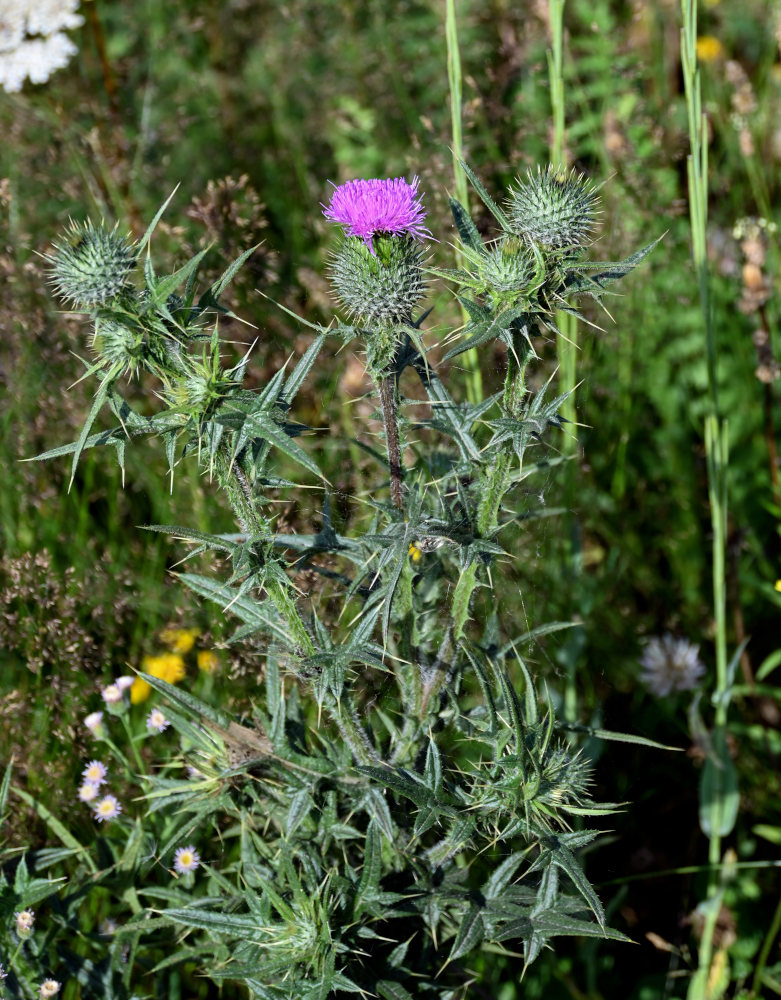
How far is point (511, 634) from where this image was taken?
83.2 inches

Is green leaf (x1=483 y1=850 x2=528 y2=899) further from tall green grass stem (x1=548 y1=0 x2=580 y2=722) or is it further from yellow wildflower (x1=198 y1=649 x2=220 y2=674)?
yellow wildflower (x1=198 y1=649 x2=220 y2=674)

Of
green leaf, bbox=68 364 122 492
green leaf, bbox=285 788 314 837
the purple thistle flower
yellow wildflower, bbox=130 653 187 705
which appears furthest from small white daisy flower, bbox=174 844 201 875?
the purple thistle flower

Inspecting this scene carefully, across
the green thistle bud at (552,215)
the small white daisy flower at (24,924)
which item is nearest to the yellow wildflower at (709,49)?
the green thistle bud at (552,215)

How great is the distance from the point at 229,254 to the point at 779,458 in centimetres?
215

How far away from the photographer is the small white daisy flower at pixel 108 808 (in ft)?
Answer: 7.03

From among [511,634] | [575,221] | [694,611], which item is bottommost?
[694,611]

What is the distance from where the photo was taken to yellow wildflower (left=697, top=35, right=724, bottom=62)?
15.4ft

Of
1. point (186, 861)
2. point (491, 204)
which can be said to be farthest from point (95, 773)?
point (491, 204)

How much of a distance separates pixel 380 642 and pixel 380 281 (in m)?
0.84

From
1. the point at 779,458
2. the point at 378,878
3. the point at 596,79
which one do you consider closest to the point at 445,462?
the point at 378,878

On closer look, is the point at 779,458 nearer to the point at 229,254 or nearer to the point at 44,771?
the point at 229,254

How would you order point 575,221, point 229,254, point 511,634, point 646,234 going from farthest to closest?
point 646,234 → point 229,254 → point 511,634 → point 575,221

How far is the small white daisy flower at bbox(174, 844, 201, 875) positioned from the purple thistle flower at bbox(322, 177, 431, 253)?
145cm

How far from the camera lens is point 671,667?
295cm
